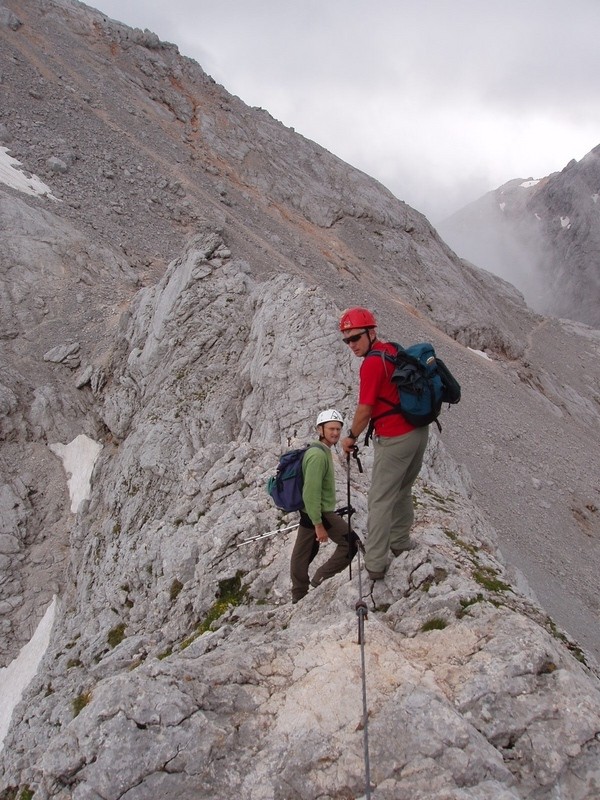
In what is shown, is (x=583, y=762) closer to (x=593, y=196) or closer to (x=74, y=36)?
(x=74, y=36)

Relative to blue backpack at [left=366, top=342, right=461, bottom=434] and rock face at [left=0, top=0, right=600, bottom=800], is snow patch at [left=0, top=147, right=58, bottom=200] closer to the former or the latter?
rock face at [left=0, top=0, right=600, bottom=800]

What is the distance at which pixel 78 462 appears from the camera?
78.5 feet

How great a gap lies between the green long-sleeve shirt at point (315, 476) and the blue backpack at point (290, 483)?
0.11 m

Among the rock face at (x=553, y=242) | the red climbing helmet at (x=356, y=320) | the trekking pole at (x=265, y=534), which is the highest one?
the rock face at (x=553, y=242)

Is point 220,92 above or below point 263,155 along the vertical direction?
above

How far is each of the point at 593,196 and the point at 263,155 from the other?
321 feet

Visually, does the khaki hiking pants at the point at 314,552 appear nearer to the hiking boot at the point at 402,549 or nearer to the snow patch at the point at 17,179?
the hiking boot at the point at 402,549

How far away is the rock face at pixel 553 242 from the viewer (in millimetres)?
121375

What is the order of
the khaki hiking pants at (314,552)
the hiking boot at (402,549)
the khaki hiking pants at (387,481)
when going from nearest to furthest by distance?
1. the khaki hiking pants at (387,481)
2. the hiking boot at (402,549)
3. the khaki hiking pants at (314,552)

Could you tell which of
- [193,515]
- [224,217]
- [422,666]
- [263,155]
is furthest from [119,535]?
[263,155]

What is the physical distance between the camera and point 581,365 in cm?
5703

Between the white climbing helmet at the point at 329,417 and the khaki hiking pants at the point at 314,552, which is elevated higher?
the white climbing helmet at the point at 329,417

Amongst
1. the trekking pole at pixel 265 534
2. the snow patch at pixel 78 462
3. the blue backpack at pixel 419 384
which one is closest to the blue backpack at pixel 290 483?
the blue backpack at pixel 419 384

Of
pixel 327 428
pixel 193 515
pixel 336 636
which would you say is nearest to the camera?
pixel 336 636
